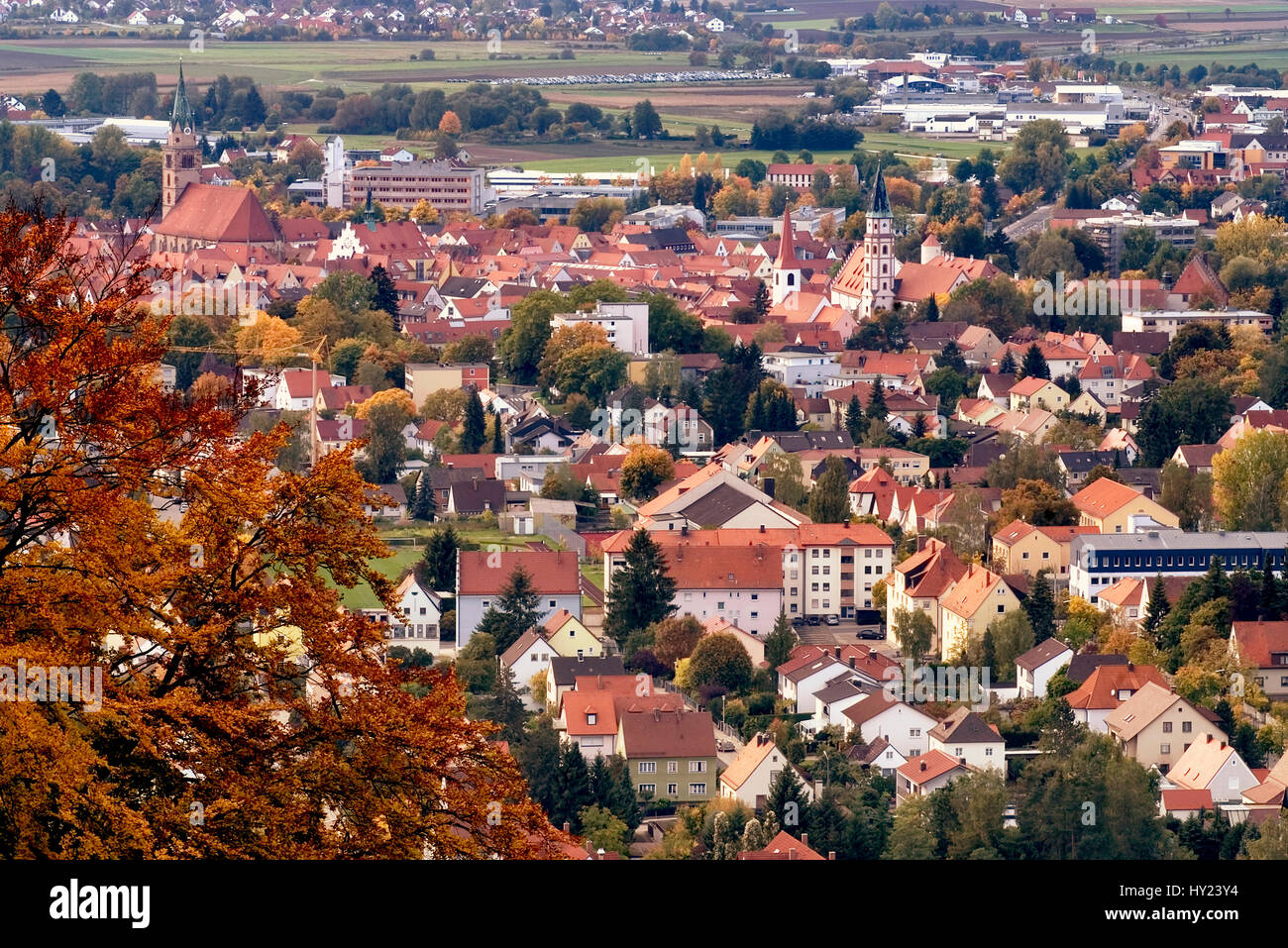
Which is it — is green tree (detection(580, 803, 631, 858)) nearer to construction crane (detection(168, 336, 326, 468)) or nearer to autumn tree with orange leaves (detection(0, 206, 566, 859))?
autumn tree with orange leaves (detection(0, 206, 566, 859))

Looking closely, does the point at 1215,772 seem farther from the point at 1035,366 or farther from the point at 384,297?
the point at 384,297

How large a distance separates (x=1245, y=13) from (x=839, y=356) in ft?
227

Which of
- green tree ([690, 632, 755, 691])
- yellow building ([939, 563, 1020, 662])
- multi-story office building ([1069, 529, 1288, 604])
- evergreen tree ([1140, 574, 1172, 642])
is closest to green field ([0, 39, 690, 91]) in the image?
multi-story office building ([1069, 529, 1288, 604])

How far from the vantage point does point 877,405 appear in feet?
102

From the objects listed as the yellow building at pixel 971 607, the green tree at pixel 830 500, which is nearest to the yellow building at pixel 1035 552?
the yellow building at pixel 971 607

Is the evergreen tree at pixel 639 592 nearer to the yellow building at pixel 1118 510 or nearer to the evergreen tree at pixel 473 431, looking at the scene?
the yellow building at pixel 1118 510

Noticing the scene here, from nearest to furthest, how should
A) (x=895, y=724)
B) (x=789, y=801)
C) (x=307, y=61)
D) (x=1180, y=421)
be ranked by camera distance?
1. (x=789, y=801)
2. (x=895, y=724)
3. (x=1180, y=421)
4. (x=307, y=61)

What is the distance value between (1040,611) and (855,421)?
33.8 ft

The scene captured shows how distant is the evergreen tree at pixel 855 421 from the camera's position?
3045cm

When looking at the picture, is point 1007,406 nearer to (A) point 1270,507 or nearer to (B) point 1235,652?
(A) point 1270,507

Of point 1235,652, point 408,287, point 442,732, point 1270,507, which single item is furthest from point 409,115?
point 442,732

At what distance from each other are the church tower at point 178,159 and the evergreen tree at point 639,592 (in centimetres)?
3461

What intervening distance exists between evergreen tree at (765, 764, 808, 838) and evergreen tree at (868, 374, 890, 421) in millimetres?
15153

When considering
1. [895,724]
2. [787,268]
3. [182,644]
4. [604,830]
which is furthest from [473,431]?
[182,644]
